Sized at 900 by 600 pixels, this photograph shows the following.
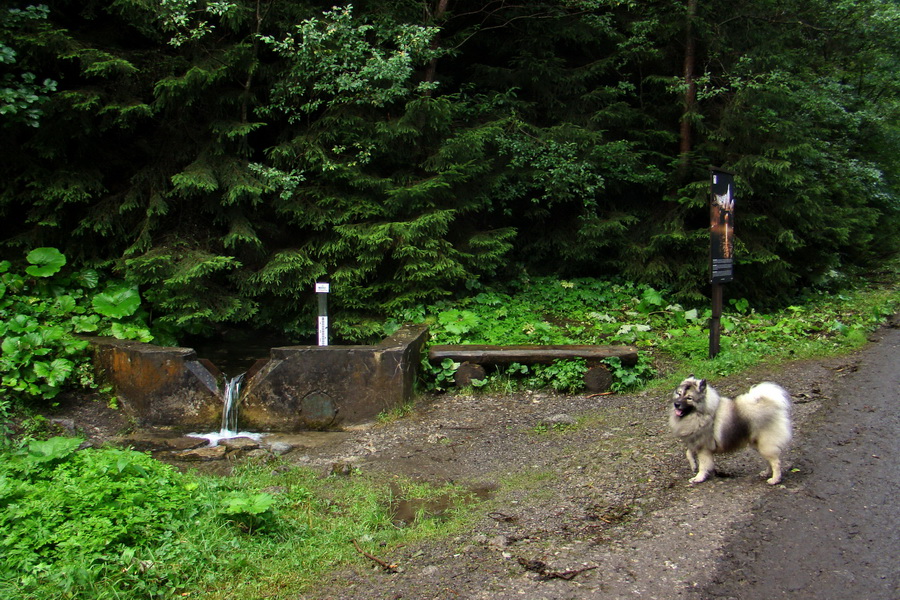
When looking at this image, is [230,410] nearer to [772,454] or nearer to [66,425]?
[66,425]

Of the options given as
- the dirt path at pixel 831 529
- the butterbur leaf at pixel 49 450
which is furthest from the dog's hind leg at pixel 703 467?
the butterbur leaf at pixel 49 450

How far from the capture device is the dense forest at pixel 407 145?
8.51 meters

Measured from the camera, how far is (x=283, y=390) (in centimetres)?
732

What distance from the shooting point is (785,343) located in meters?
8.80

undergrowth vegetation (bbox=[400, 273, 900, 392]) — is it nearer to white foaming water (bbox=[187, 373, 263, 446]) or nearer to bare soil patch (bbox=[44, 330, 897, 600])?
bare soil patch (bbox=[44, 330, 897, 600])

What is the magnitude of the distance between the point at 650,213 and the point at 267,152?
717 centimetres

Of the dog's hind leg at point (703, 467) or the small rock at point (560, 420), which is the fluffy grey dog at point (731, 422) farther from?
the small rock at point (560, 420)

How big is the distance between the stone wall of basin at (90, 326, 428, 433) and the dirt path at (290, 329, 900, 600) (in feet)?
1.67

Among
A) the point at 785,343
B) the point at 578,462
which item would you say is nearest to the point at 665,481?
the point at 578,462

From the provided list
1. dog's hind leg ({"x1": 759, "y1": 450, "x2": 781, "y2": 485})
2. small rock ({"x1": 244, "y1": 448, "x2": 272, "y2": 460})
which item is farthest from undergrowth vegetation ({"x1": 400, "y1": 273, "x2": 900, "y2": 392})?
dog's hind leg ({"x1": 759, "y1": 450, "x2": 781, "y2": 485})

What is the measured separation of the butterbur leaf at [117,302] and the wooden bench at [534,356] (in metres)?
4.28

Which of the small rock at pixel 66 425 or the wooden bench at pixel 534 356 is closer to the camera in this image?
the small rock at pixel 66 425

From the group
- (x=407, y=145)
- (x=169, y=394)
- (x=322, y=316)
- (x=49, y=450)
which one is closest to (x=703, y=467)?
(x=49, y=450)

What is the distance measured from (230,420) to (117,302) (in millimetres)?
2711
